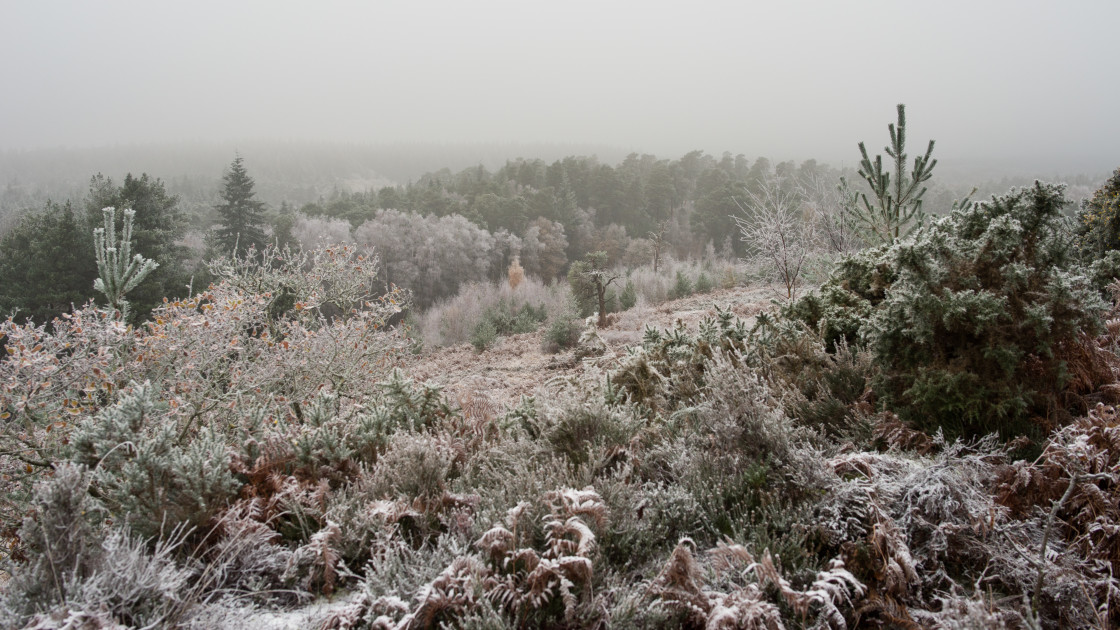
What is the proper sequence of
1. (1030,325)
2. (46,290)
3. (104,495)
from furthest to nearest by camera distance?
(46,290), (1030,325), (104,495)

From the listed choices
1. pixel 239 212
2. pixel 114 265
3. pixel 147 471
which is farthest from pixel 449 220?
pixel 147 471

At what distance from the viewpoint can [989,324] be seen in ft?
8.14

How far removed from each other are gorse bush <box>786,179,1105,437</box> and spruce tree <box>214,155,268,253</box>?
27445 millimetres

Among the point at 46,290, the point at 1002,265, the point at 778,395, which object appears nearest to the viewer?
the point at 1002,265

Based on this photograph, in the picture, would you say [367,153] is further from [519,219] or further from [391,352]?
[391,352]

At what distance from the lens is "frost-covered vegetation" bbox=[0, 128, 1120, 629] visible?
1.56m

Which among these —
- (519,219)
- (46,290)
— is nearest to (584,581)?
(46,290)

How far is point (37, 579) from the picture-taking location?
1.46m

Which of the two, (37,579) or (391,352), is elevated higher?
(37,579)

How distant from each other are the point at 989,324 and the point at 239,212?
95.4 feet

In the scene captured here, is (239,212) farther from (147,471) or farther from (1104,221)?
(1104,221)

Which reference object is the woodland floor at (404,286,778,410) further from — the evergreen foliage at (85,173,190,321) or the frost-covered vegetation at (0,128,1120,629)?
the evergreen foliage at (85,173,190,321)

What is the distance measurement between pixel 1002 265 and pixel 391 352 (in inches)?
293

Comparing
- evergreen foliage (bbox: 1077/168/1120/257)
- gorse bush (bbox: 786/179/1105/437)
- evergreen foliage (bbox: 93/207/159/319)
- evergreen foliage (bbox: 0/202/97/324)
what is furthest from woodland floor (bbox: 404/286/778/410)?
evergreen foliage (bbox: 0/202/97/324)
